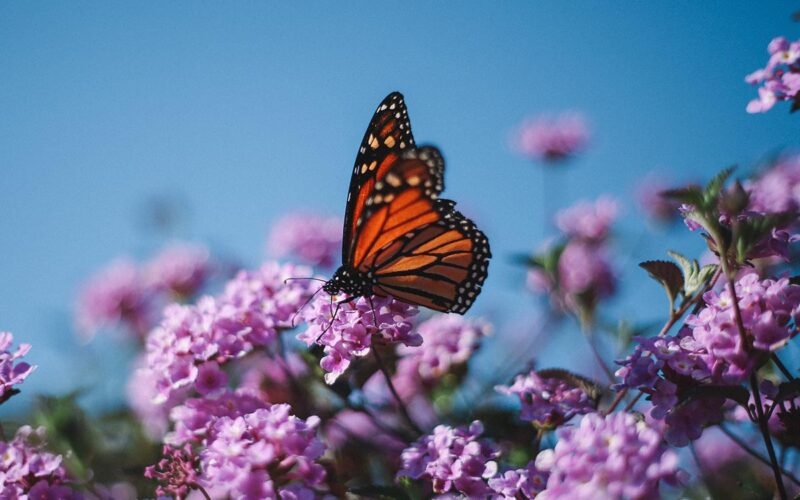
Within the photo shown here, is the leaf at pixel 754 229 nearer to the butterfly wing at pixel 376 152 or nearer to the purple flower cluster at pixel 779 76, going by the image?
the purple flower cluster at pixel 779 76

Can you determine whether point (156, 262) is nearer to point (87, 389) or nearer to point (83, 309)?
point (83, 309)

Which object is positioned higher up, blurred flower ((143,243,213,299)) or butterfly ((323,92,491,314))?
blurred flower ((143,243,213,299))

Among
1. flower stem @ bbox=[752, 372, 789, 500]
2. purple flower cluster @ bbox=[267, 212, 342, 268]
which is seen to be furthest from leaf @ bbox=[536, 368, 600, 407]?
purple flower cluster @ bbox=[267, 212, 342, 268]

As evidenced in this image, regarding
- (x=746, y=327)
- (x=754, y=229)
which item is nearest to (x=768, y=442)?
(x=746, y=327)

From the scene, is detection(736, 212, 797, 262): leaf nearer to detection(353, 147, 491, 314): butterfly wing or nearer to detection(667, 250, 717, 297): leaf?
detection(667, 250, 717, 297): leaf

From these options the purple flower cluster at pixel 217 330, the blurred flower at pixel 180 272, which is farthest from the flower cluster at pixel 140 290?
the purple flower cluster at pixel 217 330

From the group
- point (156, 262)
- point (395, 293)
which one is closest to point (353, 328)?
point (395, 293)
